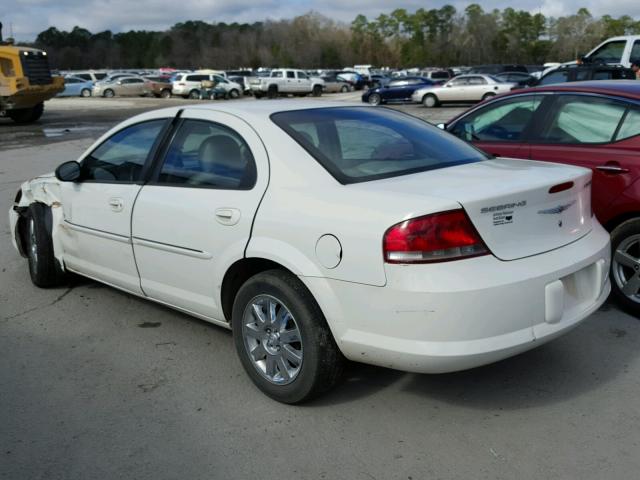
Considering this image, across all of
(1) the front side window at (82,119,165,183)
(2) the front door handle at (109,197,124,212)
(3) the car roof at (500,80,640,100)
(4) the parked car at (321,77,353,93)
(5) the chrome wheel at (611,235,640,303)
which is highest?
(3) the car roof at (500,80,640,100)

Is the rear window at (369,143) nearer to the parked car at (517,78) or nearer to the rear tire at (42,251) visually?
the rear tire at (42,251)

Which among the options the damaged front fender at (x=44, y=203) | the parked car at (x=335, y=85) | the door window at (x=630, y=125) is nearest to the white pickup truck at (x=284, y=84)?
the parked car at (x=335, y=85)

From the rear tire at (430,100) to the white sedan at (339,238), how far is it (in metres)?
27.5

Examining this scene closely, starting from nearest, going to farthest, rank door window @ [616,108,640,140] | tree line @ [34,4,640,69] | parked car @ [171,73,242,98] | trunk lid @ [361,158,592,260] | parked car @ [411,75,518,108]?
trunk lid @ [361,158,592,260] → door window @ [616,108,640,140] → parked car @ [411,75,518,108] → parked car @ [171,73,242,98] → tree line @ [34,4,640,69]

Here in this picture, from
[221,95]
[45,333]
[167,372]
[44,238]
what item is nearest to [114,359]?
[167,372]

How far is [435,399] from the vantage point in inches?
143

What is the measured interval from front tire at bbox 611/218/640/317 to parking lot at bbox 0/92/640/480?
13cm

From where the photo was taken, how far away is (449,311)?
2951mm

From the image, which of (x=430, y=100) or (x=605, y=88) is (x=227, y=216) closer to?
(x=605, y=88)

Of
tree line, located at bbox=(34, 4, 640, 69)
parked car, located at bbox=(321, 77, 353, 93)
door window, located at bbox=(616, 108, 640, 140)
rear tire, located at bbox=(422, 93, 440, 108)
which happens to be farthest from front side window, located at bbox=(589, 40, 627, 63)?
tree line, located at bbox=(34, 4, 640, 69)

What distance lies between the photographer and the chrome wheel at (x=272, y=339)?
3.49 m

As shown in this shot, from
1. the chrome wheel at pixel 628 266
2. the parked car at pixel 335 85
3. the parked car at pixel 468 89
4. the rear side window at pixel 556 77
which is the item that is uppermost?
the rear side window at pixel 556 77

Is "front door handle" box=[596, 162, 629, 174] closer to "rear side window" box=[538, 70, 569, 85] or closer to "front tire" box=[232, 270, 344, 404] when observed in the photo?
"front tire" box=[232, 270, 344, 404]

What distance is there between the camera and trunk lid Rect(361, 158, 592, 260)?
3129 mm
